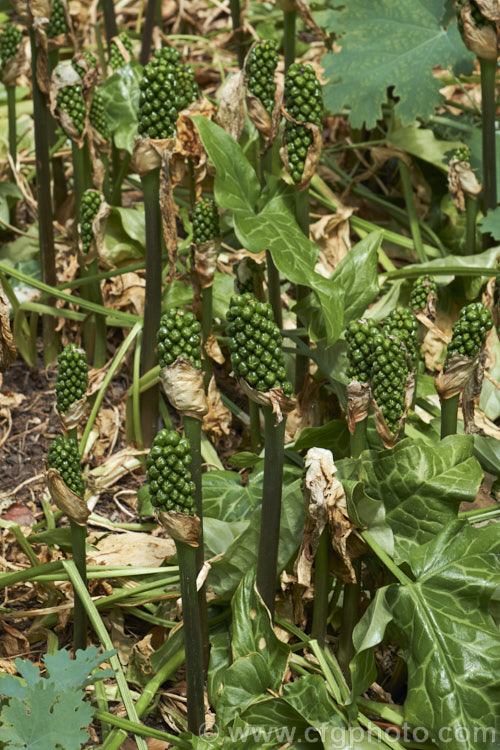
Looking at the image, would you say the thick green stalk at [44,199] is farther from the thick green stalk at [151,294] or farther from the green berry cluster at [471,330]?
the green berry cluster at [471,330]

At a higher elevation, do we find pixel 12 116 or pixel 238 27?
pixel 238 27

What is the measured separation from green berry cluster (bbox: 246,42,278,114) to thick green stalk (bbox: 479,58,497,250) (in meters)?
0.55

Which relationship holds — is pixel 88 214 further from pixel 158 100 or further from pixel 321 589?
pixel 321 589

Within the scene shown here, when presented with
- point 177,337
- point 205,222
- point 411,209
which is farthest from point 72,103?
point 411,209

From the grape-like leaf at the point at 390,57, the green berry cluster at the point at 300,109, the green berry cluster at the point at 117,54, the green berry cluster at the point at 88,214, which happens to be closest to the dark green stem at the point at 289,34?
the green berry cluster at the point at 300,109

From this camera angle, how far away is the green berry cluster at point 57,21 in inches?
74.0

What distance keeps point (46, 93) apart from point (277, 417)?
105 centimetres

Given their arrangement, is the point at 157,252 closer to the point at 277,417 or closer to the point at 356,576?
the point at 277,417

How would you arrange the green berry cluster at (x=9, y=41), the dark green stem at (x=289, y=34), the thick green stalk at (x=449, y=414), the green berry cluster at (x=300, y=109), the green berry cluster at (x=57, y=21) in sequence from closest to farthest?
the thick green stalk at (x=449, y=414) < the green berry cluster at (x=300, y=109) < the dark green stem at (x=289, y=34) < the green berry cluster at (x=57, y=21) < the green berry cluster at (x=9, y=41)

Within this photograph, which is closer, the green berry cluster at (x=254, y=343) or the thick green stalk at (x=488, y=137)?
the green berry cluster at (x=254, y=343)

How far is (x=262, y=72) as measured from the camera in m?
1.66

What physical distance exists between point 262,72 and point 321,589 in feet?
3.30

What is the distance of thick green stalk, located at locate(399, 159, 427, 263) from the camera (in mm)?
2219

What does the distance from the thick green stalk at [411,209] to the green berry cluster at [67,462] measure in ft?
4.07
